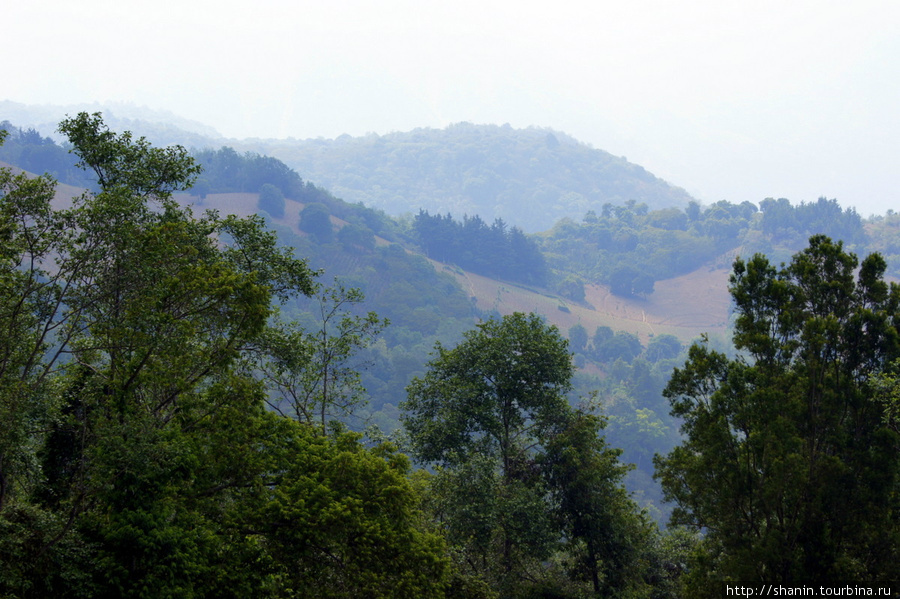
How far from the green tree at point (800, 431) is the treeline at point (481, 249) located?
385ft

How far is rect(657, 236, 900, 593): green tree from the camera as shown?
32.9ft

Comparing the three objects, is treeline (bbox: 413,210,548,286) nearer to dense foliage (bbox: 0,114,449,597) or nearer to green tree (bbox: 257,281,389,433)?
green tree (bbox: 257,281,389,433)

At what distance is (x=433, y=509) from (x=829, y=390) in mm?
8767

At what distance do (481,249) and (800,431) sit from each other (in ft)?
391

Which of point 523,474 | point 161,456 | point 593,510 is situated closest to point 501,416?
point 523,474

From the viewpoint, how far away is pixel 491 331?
18.4 metres

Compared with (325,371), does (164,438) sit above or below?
above

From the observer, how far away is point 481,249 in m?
129

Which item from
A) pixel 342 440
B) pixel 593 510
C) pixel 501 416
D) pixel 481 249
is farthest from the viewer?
pixel 481 249

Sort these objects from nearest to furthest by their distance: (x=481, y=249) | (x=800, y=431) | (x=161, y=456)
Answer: (x=161, y=456), (x=800, y=431), (x=481, y=249)

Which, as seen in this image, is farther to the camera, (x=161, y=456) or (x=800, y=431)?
(x=800, y=431)

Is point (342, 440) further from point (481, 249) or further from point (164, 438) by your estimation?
point (481, 249)

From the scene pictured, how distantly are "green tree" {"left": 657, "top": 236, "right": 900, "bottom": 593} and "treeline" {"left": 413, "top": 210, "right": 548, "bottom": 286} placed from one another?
385 ft

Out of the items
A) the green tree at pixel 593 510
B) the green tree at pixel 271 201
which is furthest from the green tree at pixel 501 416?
the green tree at pixel 271 201
